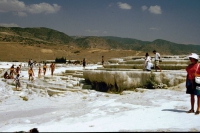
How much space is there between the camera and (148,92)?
31.6ft

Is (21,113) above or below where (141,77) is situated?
below

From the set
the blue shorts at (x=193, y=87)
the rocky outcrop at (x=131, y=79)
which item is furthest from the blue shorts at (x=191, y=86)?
the rocky outcrop at (x=131, y=79)

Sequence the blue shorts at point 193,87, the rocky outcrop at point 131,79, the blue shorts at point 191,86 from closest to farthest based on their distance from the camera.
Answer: the blue shorts at point 193,87, the blue shorts at point 191,86, the rocky outcrop at point 131,79

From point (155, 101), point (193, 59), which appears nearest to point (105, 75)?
point (155, 101)

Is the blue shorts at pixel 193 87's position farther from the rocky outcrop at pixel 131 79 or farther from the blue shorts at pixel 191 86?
the rocky outcrop at pixel 131 79

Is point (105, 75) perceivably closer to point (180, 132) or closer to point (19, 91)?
point (19, 91)

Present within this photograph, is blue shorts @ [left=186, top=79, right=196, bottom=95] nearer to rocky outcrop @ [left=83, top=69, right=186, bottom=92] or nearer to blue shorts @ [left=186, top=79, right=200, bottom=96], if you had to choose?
blue shorts @ [left=186, top=79, right=200, bottom=96]

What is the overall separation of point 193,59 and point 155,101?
254cm

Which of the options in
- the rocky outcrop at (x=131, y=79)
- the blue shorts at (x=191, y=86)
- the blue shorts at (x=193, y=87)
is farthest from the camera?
the rocky outcrop at (x=131, y=79)

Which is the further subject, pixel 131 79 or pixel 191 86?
pixel 131 79

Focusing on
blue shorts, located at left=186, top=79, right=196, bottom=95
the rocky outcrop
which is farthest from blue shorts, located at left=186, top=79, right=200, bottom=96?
the rocky outcrop

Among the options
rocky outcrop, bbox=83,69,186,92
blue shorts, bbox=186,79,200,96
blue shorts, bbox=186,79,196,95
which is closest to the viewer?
blue shorts, bbox=186,79,200,96

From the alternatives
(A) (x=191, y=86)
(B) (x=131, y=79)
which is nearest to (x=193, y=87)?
(A) (x=191, y=86)

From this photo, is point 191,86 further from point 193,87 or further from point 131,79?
point 131,79
